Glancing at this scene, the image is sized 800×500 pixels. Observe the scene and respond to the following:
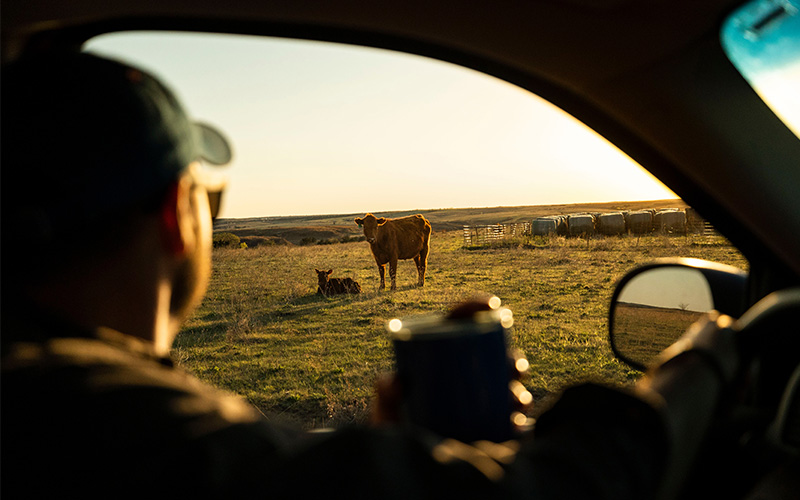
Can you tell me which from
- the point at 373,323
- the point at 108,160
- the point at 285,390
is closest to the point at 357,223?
the point at 373,323

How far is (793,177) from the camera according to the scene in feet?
4.63

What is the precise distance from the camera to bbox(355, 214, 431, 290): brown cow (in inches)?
534

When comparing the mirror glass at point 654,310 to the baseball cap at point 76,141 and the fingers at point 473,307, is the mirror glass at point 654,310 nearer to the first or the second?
the fingers at point 473,307

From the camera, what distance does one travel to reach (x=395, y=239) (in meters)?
14.3

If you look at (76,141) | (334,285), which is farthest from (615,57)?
(334,285)

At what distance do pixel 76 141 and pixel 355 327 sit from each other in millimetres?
7615

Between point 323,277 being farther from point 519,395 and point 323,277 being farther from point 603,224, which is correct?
point 603,224

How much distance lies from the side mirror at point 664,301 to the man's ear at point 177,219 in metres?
1.34

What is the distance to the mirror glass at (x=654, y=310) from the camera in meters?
1.72

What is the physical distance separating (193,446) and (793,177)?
1566mm

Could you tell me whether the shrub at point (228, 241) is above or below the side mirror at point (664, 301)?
below

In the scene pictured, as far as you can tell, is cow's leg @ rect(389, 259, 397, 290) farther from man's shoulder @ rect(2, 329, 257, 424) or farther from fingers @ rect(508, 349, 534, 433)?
man's shoulder @ rect(2, 329, 257, 424)

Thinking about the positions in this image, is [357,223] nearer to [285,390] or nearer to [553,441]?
[285,390]

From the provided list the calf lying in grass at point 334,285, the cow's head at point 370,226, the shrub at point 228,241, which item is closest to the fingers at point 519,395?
the calf lying in grass at point 334,285
